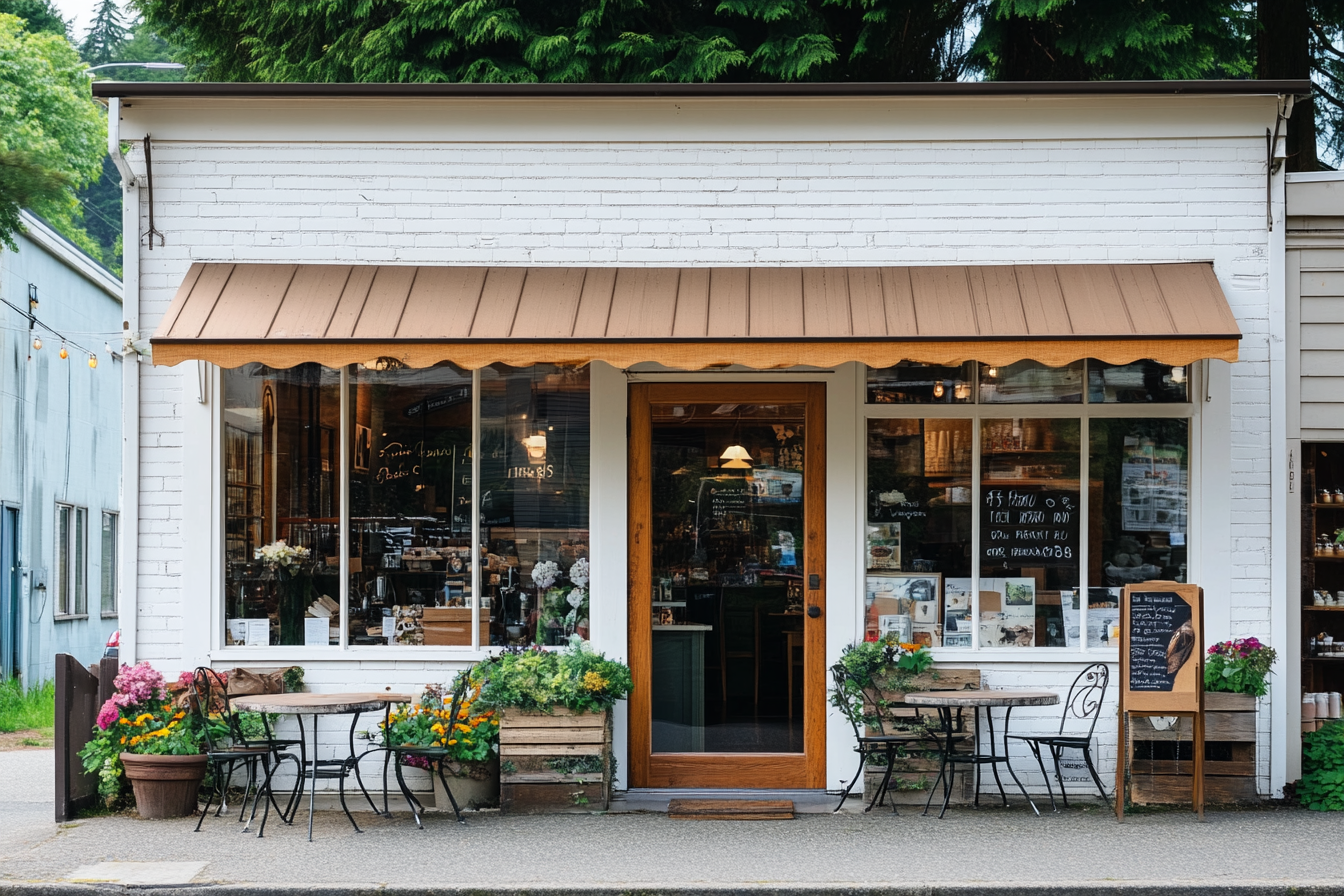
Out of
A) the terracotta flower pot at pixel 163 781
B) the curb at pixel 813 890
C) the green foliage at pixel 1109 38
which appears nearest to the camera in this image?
the curb at pixel 813 890

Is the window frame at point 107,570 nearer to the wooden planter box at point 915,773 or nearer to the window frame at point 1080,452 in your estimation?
the window frame at point 1080,452

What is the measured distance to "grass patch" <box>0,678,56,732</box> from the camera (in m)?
14.6

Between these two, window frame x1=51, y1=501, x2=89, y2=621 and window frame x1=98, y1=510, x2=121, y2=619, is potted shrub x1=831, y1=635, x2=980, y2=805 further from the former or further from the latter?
window frame x1=98, y1=510, x2=121, y2=619

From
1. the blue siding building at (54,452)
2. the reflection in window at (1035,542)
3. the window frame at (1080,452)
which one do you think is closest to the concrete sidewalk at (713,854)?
the window frame at (1080,452)

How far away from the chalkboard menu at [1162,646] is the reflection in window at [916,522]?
1185 millimetres

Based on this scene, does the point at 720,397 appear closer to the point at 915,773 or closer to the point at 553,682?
the point at 553,682

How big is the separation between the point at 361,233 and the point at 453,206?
2.00 ft

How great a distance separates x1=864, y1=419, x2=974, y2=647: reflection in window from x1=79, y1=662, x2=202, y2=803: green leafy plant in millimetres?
4246

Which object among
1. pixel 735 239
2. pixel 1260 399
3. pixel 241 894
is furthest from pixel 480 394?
pixel 1260 399

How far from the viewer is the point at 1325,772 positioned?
820 cm

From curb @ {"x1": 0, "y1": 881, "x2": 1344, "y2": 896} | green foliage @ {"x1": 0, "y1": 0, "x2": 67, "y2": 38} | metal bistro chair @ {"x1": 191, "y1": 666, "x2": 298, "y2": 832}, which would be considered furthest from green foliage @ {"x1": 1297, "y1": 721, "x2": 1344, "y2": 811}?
green foliage @ {"x1": 0, "y1": 0, "x2": 67, "y2": 38}

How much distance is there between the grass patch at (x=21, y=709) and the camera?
→ 48.0 ft

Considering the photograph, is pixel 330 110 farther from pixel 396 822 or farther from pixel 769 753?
pixel 769 753

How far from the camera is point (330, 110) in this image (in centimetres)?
859
